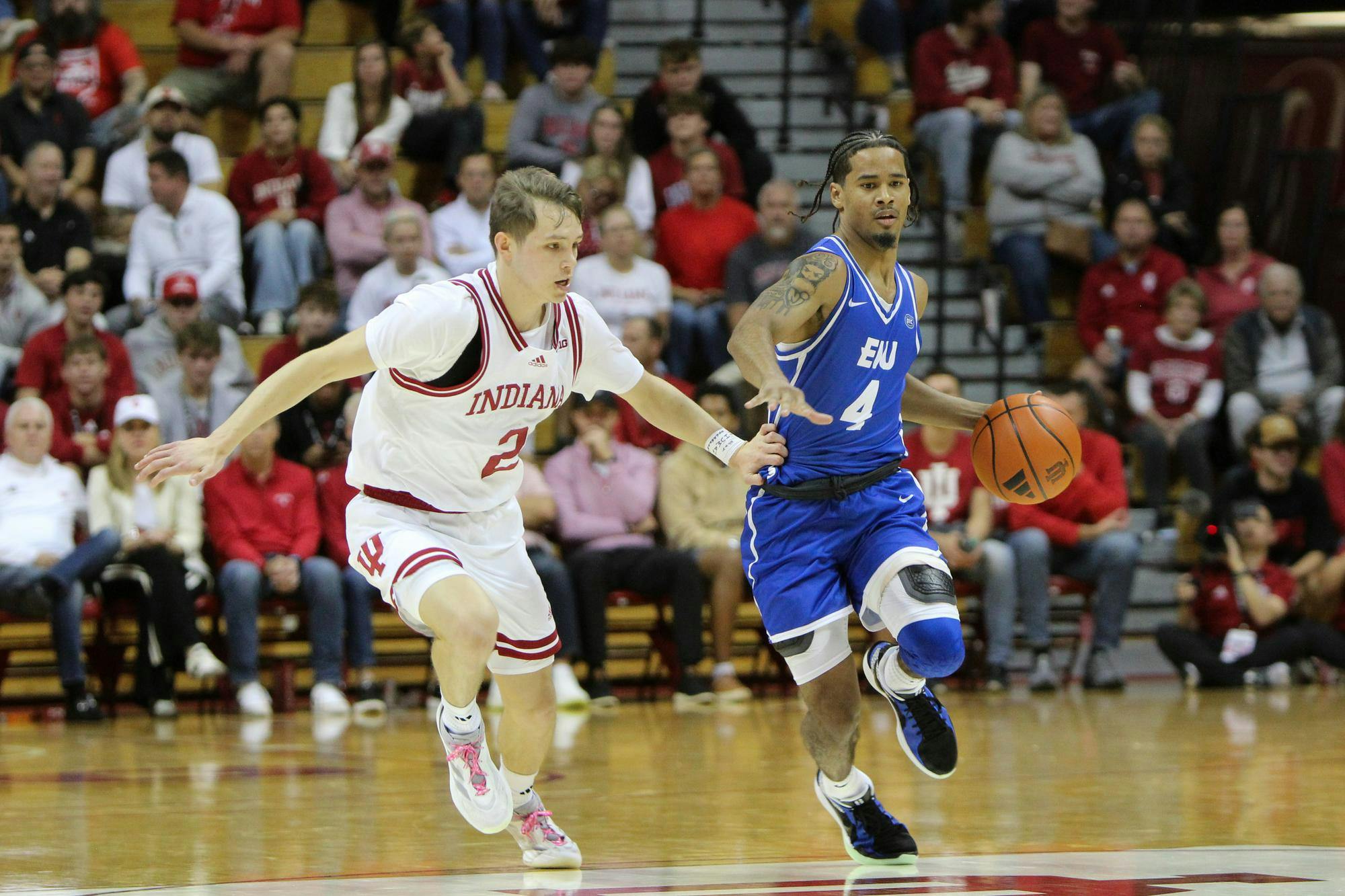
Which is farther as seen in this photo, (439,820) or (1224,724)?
(1224,724)

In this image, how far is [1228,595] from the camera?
10219 millimetres

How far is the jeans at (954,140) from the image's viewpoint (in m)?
12.2

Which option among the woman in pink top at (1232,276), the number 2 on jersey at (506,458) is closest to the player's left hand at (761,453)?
the number 2 on jersey at (506,458)

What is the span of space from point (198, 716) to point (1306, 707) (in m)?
5.71

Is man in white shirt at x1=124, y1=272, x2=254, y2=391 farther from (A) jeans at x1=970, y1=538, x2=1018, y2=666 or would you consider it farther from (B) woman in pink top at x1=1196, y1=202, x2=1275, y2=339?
(B) woman in pink top at x1=1196, y1=202, x2=1275, y2=339

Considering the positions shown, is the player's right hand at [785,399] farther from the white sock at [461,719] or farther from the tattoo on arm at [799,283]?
the white sock at [461,719]

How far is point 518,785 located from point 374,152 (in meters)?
6.51

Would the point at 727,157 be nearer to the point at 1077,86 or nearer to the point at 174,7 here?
the point at 1077,86

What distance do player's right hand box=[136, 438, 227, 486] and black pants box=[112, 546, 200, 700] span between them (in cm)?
483

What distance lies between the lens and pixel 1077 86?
1301 cm

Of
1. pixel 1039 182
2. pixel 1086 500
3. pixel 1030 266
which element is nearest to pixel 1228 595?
pixel 1086 500

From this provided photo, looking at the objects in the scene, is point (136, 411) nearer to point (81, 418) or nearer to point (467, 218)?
point (81, 418)

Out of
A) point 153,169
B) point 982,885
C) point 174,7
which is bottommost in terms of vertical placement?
point 982,885

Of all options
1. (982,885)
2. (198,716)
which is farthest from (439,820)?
(198,716)
